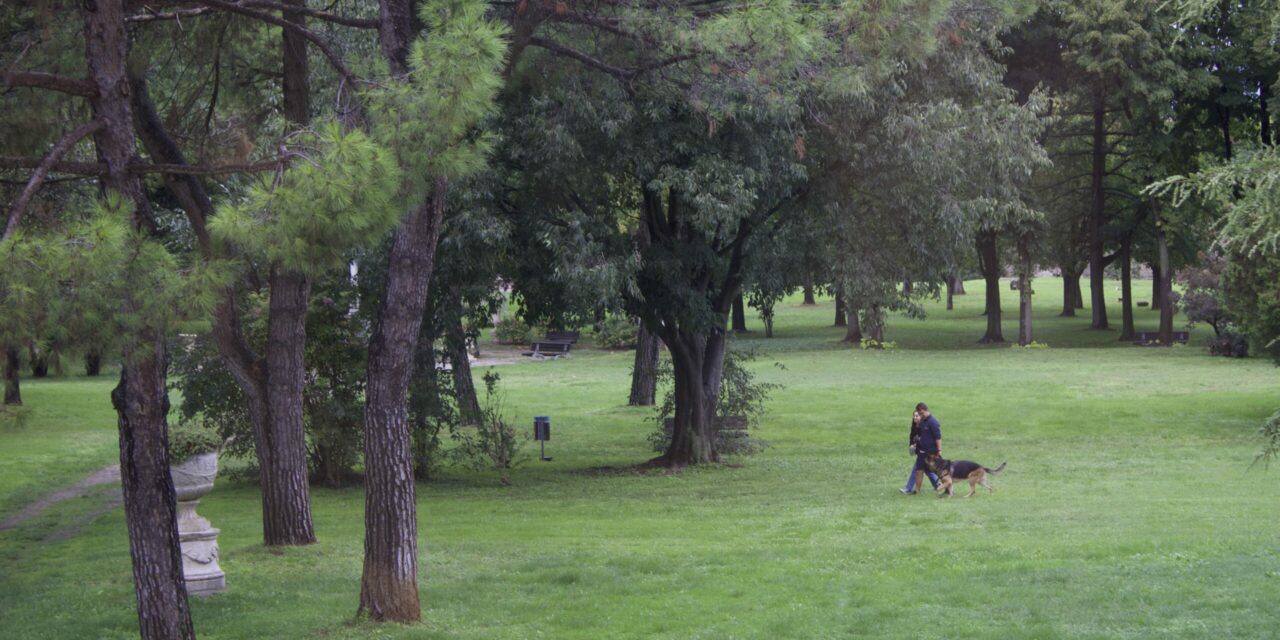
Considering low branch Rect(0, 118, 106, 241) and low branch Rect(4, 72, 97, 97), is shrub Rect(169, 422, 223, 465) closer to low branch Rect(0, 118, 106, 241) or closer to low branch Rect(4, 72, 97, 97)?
low branch Rect(0, 118, 106, 241)

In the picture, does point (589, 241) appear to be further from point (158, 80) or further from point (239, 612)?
point (239, 612)

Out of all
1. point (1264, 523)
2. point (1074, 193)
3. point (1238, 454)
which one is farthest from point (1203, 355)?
point (1264, 523)

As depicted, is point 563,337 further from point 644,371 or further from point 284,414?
point 284,414

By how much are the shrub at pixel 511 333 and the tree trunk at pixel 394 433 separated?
45.7 meters

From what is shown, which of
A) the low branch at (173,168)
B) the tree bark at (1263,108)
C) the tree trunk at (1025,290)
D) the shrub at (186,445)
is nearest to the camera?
the low branch at (173,168)

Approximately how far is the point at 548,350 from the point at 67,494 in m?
32.4

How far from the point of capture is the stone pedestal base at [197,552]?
437 inches

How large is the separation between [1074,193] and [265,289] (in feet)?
131

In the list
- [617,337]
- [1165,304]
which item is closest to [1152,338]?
[1165,304]

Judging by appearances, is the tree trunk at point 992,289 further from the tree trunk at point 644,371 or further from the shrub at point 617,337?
the tree trunk at point 644,371

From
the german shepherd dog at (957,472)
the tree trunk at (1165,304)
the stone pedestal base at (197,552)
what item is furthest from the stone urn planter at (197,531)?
the tree trunk at (1165,304)

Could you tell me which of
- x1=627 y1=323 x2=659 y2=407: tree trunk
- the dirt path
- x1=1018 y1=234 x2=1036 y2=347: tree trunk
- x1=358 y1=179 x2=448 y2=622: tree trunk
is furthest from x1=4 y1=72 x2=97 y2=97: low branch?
x1=1018 y1=234 x2=1036 y2=347: tree trunk

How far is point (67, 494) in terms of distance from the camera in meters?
20.5

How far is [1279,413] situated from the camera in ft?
23.2
